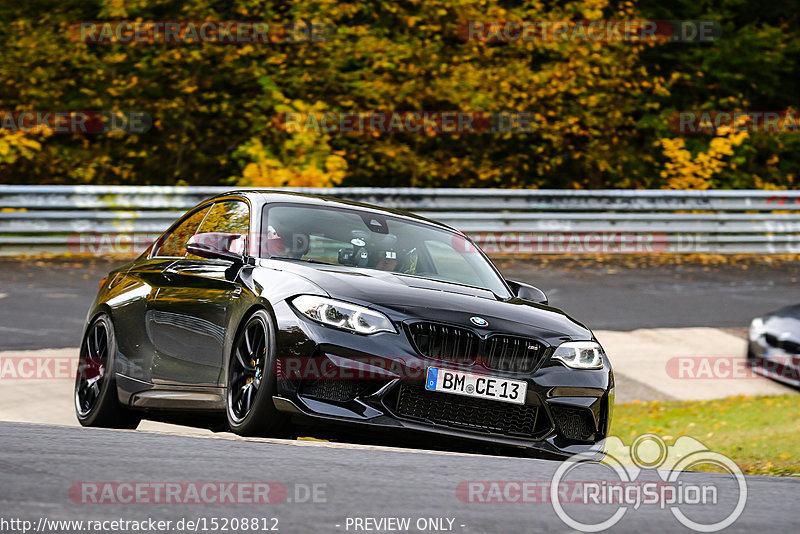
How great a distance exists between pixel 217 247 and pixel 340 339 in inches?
51.5

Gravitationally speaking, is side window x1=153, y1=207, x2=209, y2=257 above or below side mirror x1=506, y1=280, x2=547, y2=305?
above

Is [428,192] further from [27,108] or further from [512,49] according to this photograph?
[27,108]

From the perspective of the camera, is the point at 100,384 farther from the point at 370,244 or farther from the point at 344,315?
the point at 344,315

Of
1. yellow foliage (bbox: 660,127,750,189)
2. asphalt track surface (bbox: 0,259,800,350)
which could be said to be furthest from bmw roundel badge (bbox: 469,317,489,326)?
yellow foliage (bbox: 660,127,750,189)

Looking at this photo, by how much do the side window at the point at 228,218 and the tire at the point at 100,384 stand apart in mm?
890

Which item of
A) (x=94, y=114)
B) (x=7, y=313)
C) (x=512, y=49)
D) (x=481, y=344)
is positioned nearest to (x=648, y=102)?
(x=512, y=49)

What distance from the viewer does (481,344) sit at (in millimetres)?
6129

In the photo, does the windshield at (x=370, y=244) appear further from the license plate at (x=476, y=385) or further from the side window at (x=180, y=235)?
the license plate at (x=476, y=385)

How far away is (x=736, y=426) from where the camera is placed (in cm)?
975

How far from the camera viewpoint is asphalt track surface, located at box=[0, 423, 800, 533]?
3.95 metres

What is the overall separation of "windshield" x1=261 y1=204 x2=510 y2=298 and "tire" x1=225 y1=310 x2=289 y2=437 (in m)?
0.75

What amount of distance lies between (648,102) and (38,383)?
17880 millimetres

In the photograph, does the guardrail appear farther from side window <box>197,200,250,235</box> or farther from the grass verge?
side window <box>197,200,250,235</box>

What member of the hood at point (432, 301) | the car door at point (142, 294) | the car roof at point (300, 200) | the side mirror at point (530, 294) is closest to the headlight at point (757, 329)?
the side mirror at point (530, 294)
